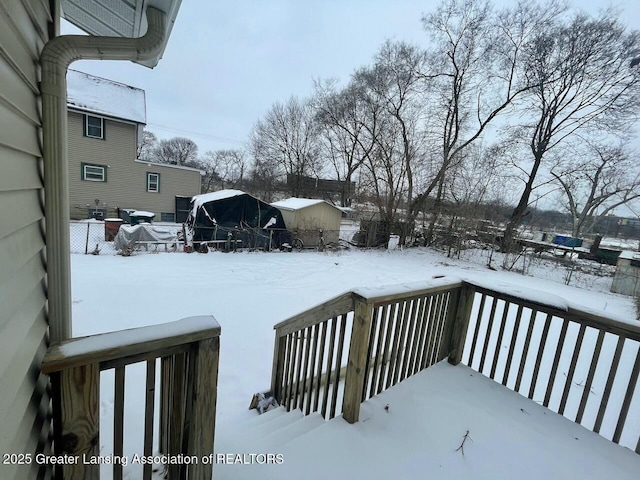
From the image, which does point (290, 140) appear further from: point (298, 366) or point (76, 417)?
point (76, 417)

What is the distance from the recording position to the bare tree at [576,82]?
1139 centimetres

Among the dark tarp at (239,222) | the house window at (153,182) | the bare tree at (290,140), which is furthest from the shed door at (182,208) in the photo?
the bare tree at (290,140)

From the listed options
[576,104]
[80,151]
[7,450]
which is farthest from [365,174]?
[7,450]

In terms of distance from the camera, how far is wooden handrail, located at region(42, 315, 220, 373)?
95cm

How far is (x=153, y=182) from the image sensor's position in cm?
1411

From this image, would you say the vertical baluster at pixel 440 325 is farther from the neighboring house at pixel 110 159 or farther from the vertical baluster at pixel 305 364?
the neighboring house at pixel 110 159

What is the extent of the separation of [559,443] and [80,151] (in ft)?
53.7

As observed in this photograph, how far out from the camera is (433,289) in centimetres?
228

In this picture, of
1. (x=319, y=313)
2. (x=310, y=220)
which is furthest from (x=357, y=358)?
(x=310, y=220)

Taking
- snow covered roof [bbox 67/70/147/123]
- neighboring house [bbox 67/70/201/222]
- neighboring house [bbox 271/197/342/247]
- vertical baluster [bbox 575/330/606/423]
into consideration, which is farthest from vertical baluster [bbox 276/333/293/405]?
snow covered roof [bbox 67/70/147/123]

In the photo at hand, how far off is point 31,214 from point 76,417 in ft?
2.53

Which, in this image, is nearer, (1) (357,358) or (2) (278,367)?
(1) (357,358)

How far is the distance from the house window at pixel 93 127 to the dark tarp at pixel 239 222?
6723mm

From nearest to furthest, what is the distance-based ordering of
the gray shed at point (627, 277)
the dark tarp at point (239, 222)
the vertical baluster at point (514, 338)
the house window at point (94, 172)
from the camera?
the vertical baluster at point (514, 338) < the gray shed at point (627, 277) < the dark tarp at point (239, 222) < the house window at point (94, 172)
